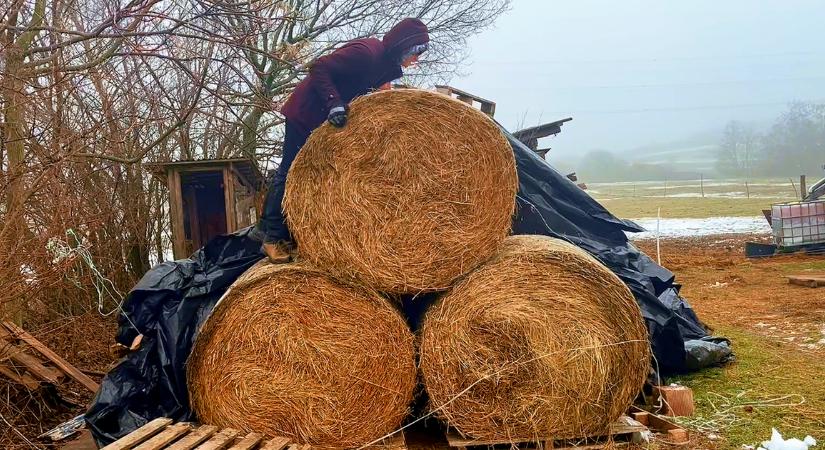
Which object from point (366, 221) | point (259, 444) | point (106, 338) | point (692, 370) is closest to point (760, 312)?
point (692, 370)

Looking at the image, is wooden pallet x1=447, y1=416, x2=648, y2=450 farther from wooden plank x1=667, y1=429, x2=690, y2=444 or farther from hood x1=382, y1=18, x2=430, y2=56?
hood x1=382, y1=18, x2=430, y2=56

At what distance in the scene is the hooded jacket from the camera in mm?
4547

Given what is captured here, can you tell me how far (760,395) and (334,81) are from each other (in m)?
3.77

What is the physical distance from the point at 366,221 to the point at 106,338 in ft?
12.8

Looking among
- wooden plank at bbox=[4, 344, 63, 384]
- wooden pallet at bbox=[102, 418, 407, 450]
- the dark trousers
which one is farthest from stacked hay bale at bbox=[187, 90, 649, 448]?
wooden plank at bbox=[4, 344, 63, 384]

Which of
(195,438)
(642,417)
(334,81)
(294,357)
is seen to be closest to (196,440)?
(195,438)

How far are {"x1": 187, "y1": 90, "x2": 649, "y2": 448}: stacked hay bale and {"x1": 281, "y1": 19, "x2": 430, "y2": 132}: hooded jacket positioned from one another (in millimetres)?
738

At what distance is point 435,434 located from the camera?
4336mm

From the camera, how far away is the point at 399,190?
393cm

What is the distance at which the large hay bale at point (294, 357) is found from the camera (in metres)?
3.83

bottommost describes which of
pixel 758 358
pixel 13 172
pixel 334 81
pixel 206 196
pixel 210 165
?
pixel 758 358

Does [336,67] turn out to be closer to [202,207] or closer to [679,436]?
[679,436]

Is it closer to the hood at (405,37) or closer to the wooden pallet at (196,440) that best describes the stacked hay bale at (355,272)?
the wooden pallet at (196,440)

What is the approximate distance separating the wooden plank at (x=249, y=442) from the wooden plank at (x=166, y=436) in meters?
0.32
